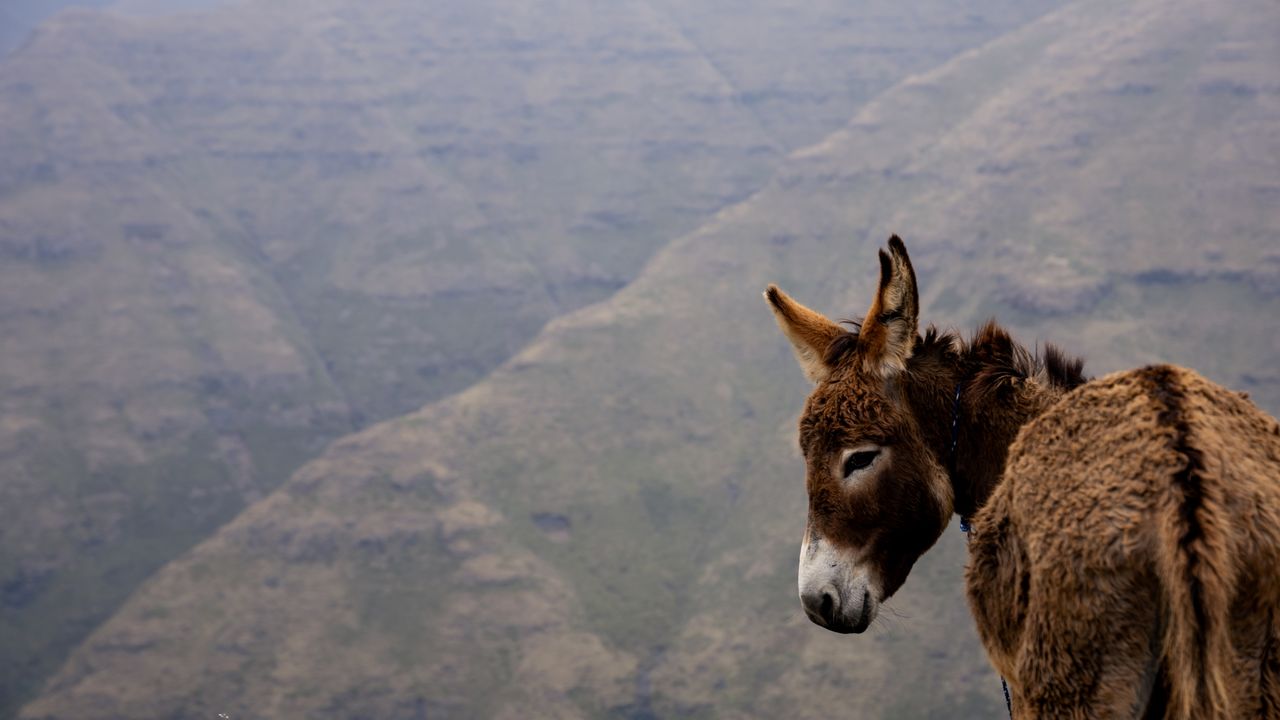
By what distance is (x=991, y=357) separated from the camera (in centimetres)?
760

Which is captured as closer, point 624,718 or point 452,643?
point 624,718

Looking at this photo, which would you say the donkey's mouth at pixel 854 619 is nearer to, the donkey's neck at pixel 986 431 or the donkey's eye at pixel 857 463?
the donkey's eye at pixel 857 463

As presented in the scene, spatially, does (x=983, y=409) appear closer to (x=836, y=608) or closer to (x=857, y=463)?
(x=857, y=463)

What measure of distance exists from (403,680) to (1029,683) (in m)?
194

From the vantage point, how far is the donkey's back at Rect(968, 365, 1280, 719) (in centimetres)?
521

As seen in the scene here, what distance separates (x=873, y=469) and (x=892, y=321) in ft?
3.11

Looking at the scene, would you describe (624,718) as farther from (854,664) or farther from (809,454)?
(809,454)

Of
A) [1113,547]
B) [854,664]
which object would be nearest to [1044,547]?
[1113,547]

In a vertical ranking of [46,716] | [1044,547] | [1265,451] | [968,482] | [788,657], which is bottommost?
[46,716]

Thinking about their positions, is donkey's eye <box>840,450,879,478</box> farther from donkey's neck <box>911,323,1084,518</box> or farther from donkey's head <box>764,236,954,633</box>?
donkey's neck <box>911,323,1084,518</box>

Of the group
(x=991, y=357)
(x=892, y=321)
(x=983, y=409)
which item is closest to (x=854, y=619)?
(x=983, y=409)

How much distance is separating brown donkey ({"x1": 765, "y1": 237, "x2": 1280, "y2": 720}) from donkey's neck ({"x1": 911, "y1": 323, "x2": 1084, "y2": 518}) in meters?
0.01

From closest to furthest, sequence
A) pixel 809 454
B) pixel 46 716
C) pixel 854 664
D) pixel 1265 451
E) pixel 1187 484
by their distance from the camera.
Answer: pixel 1187 484 → pixel 1265 451 → pixel 809 454 → pixel 854 664 → pixel 46 716

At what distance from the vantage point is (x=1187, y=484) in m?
5.34
